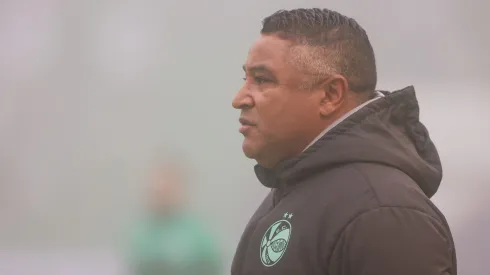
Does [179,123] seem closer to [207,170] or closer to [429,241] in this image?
[207,170]

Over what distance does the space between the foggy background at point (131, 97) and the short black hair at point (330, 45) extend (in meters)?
0.68

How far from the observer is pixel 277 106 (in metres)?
0.98

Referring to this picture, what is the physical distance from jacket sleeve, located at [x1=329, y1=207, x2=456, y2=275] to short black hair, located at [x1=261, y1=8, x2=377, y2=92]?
0.82ft

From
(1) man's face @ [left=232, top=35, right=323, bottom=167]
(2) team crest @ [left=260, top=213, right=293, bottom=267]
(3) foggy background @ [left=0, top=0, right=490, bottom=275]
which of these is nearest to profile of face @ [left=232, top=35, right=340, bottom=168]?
(1) man's face @ [left=232, top=35, right=323, bottom=167]

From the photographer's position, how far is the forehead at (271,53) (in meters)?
0.98

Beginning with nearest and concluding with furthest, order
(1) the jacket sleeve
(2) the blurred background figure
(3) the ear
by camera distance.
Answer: (1) the jacket sleeve → (3) the ear → (2) the blurred background figure

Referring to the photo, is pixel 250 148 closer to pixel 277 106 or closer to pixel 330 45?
pixel 277 106

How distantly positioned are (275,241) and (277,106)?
210 mm

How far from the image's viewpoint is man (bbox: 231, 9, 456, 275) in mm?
812

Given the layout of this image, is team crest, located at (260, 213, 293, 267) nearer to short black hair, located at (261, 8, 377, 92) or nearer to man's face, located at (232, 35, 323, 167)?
man's face, located at (232, 35, 323, 167)

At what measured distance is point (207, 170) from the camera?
1.68 meters

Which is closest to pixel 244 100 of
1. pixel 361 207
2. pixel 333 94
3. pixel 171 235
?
pixel 333 94

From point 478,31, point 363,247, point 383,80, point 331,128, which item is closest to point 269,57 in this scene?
point 331,128

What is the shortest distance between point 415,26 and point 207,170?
67 cm
